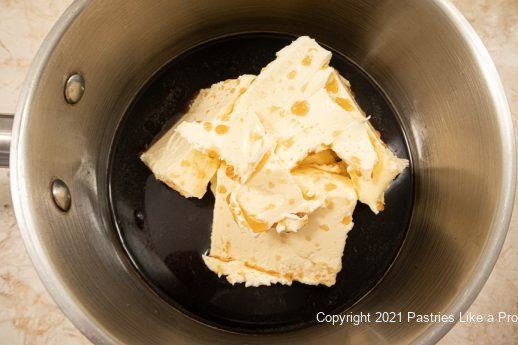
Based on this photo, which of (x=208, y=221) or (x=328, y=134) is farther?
(x=208, y=221)

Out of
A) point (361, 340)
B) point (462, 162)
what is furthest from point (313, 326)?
point (462, 162)

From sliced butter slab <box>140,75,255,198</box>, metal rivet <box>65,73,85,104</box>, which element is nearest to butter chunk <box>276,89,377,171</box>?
sliced butter slab <box>140,75,255,198</box>

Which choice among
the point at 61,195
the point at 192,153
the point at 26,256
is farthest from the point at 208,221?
the point at 26,256

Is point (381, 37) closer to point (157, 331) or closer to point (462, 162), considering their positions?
point (462, 162)

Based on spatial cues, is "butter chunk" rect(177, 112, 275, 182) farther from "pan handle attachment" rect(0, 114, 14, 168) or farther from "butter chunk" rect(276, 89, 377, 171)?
"pan handle attachment" rect(0, 114, 14, 168)

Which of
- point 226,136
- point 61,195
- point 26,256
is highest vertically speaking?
point 226,136

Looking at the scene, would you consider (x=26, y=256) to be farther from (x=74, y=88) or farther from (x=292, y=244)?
(x=292, y=244)

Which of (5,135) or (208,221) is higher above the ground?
(5,135)

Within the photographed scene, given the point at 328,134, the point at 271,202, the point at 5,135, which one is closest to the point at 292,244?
the point at 271,202
